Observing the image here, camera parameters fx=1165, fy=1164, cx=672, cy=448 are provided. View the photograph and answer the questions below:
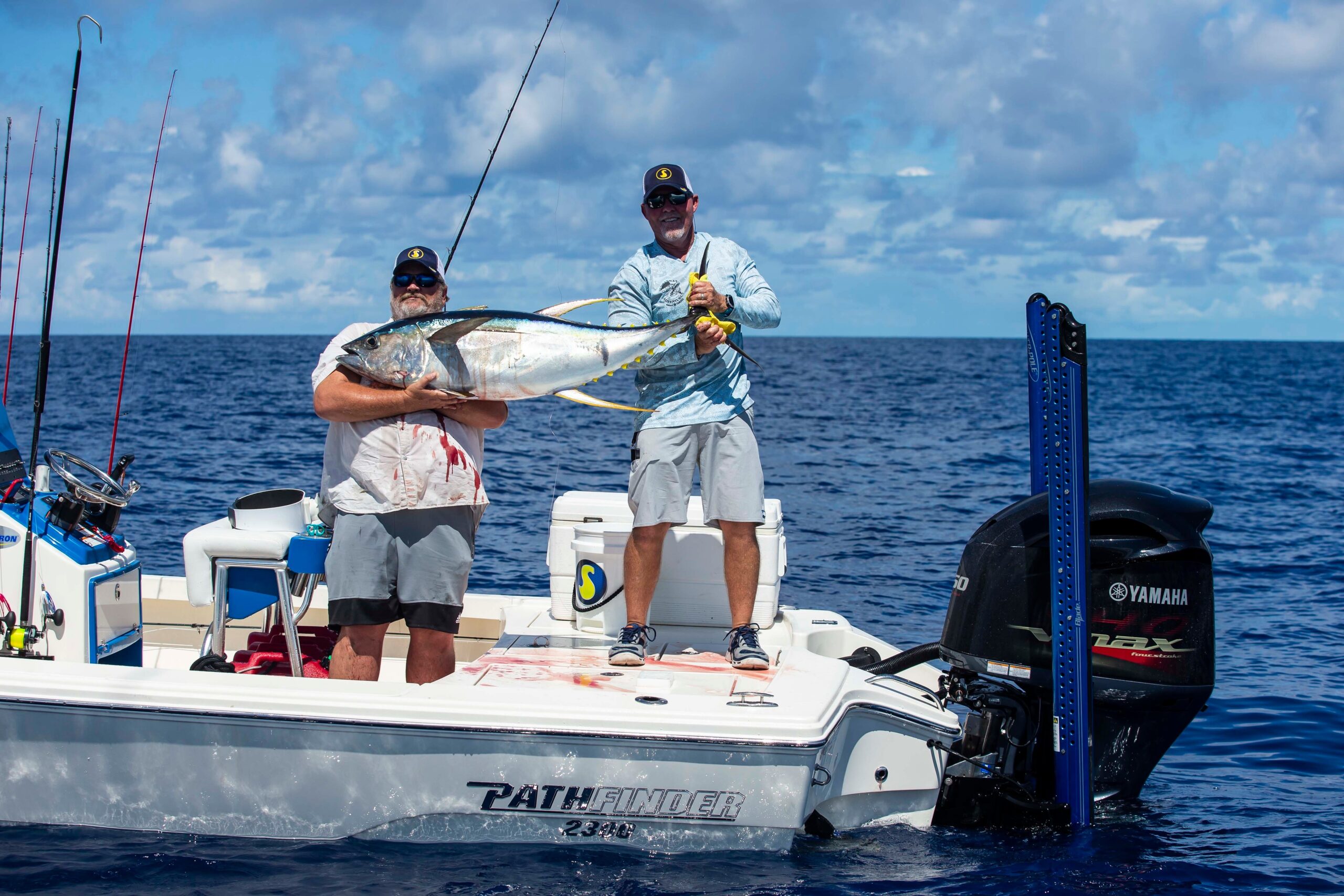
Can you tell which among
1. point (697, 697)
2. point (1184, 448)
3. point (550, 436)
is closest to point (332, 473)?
point (697, 697)

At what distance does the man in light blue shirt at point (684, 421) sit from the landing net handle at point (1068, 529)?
3.30 ft

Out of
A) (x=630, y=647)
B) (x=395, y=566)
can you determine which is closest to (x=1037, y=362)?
(x=630, y=647)

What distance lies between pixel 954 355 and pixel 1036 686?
8428 cm

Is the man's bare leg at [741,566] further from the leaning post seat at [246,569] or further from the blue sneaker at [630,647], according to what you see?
the leaning post seat at [246,569]

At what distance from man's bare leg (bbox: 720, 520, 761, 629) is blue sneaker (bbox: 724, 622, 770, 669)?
0.06 meters

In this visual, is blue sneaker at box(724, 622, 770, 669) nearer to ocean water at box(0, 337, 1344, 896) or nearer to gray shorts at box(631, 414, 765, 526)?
gray shorts at box(631, 414, 765, 526)

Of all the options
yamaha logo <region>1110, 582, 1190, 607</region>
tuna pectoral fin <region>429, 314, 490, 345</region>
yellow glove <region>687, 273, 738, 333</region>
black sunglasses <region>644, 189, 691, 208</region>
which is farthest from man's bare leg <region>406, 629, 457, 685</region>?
yamaha logo <region>1110, 582, 1190, 607</region>

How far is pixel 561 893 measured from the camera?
352cm

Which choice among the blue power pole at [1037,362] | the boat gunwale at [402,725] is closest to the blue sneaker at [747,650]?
the boat gunwale at [402,725]

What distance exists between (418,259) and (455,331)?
0.34 m

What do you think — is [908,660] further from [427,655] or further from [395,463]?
[395,463]

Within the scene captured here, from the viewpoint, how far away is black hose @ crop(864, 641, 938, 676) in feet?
14.4

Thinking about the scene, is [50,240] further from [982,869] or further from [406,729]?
[982,869]

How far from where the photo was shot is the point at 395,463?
12.5 ft
